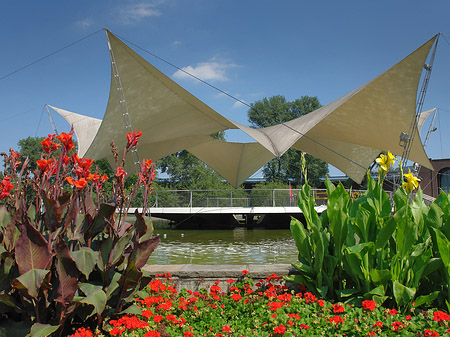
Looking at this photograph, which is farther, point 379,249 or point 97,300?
point 379,249

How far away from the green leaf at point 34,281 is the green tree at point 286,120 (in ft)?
108

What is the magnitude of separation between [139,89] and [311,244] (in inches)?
266

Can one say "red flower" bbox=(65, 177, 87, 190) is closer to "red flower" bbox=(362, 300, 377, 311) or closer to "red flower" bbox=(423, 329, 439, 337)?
"red flower" bbox=(362, 300, 377, 311)

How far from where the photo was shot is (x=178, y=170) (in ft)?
118

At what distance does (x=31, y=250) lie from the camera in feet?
6.97

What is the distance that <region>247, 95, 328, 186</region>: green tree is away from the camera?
34.7m

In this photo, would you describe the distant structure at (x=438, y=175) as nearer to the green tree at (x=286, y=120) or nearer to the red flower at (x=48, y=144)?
the green tree at (x=286, y=120)

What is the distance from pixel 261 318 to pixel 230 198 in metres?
13.8

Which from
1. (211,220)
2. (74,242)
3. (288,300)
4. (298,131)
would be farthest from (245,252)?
(211,220)

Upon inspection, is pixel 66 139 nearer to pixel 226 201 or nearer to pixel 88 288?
pixel 88 288

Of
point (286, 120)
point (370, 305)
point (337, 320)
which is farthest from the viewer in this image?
point (286, 120)

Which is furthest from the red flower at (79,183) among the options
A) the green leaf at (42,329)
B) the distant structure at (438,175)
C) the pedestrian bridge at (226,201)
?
the distant structure at (438,175)

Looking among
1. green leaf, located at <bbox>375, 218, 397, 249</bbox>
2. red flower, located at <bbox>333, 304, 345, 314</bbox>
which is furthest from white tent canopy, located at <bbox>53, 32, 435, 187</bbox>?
red flower, located at <bbox>333, 304, 345, 314</bbox>

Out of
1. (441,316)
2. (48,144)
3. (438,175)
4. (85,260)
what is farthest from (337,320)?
(438,175)
